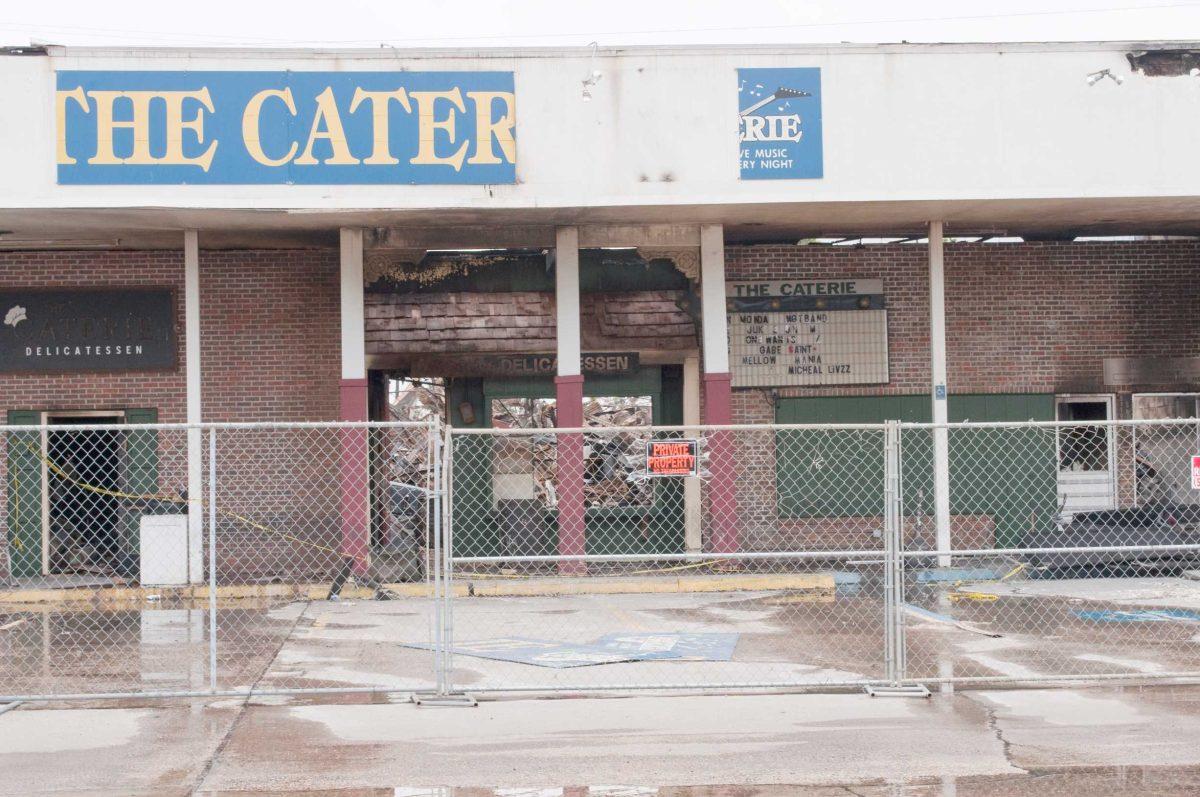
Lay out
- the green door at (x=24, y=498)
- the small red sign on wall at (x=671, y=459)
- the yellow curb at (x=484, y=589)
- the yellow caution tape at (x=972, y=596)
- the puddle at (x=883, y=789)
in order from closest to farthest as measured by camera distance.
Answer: the puddle at (x=883, y=789) < the small red sign on wall at (x=671, y=459) < the yellow caution tape at (x=972, y=596) < the yellow curb at (x=484, y=589) < the green door at (x=24, y=498)

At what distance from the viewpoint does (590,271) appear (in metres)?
19.6

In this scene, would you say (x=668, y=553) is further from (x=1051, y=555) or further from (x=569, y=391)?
(x=1051, y=555)

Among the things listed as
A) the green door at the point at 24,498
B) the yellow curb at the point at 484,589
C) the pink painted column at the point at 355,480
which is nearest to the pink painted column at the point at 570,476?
the yellow curb at the point at 484,589

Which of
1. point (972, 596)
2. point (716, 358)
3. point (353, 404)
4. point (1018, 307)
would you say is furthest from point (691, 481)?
point (1018, 307)

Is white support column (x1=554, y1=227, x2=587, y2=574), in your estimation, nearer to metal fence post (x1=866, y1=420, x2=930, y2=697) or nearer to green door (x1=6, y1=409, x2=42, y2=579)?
green door (x1=6, y1=409, x2=42, y2=579)

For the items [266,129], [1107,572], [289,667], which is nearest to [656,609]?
[289,667]

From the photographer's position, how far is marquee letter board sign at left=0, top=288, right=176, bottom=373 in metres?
19.3

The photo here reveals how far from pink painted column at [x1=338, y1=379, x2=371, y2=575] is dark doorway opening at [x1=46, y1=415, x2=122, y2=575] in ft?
12.1

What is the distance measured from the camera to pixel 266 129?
17.0 metres

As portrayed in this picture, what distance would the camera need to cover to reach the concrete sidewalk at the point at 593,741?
26.6 feet

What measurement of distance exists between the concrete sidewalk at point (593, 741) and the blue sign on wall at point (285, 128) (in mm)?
8478

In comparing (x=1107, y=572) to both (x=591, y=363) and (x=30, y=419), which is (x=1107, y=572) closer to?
(x=591, y=363)

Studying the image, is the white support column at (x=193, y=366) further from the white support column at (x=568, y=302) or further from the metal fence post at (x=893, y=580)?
the metal fence post at (x=893, y=580)

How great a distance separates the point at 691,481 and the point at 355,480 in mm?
4912
